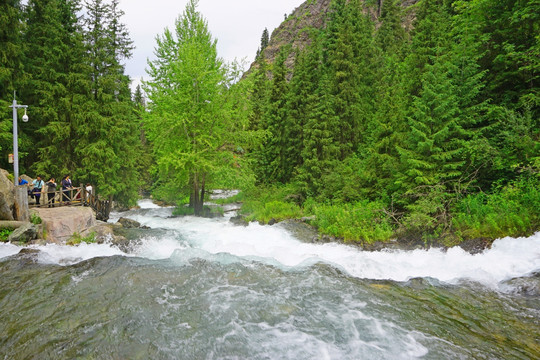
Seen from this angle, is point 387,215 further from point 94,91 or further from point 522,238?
point 94,91

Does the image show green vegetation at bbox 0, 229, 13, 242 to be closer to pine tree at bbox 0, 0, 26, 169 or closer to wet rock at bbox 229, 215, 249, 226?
pine tree at bbox 0, 0, 26, 169

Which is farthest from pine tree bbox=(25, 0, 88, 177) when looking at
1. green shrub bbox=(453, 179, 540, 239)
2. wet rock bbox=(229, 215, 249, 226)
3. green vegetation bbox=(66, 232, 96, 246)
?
green shrub bbox=(453, 179, 540, 239)

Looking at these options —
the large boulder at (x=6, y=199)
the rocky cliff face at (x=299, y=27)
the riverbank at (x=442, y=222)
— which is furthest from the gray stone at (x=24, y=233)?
the rocky cliff face at (x=299, y=27)

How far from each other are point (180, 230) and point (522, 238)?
46.1ft

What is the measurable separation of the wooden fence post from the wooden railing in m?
3.09

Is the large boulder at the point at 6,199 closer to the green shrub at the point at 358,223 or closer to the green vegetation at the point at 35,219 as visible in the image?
the green vegetation at the point at 35,219

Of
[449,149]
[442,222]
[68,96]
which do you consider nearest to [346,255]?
[442,222]

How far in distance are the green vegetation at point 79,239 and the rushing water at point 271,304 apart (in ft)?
2.85

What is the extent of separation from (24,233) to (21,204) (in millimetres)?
1751

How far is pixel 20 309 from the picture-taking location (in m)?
5.79

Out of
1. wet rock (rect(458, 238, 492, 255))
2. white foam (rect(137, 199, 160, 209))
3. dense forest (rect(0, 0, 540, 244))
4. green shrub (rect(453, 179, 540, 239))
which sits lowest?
white foam (rect(137, 199, 160, 209))

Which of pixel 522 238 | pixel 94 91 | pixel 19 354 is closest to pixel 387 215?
pixel 522 238

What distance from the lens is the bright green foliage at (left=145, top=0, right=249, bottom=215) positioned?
60.0ft

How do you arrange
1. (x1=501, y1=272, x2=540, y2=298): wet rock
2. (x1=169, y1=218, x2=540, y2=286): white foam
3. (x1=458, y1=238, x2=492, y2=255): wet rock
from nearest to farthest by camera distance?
(x1=501, y1=272, x2=540, y2=298): wet rock
(x1=169, y1=218, x2=540, y2=286): white foam
(x1=458, y1=238, x2=492, y2=255): wet rock
